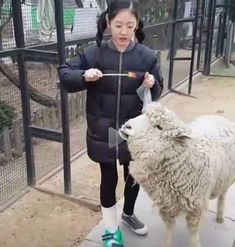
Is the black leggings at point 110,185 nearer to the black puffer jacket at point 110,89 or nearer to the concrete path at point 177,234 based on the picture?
the black puffer jacket at point 110,89

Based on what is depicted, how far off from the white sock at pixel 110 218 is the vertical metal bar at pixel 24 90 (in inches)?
49.3

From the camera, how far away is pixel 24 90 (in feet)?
11.9

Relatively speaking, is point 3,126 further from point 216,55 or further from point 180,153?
point 216,55

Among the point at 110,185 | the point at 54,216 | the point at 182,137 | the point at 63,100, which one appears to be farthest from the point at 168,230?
the point at 63,100

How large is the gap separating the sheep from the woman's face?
17.4 inches

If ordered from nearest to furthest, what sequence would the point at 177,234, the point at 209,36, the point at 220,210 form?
the point at 177,234 → the point at 220,210 → the point at 209,36

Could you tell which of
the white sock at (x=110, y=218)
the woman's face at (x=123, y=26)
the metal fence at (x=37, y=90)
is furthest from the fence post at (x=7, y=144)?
the woman's face at (x=123, y=26)

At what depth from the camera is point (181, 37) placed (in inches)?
305

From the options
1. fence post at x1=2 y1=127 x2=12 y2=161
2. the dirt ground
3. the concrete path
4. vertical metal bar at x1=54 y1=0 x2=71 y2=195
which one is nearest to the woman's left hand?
vertical metal bar at x1=54 y1=0 x2=71 y2=195

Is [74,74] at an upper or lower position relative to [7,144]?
upper

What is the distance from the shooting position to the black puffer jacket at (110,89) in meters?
2.53

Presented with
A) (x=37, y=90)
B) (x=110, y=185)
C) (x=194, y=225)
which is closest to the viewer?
(x=194, y=225)

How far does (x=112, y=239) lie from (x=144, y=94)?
1.10 metres

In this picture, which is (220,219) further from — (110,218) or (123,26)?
(123,26)
